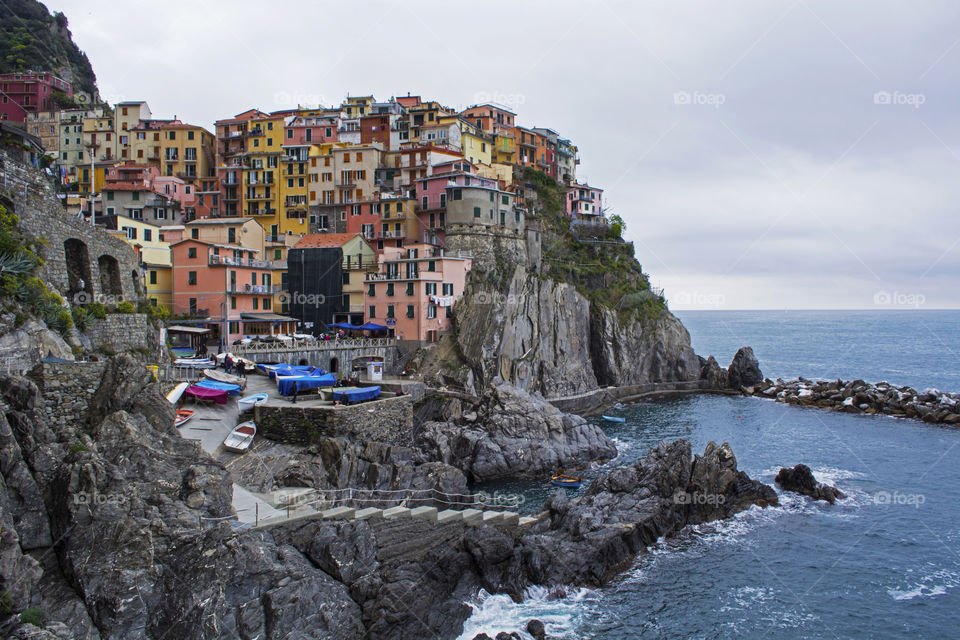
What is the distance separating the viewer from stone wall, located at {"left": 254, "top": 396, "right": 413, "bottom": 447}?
33594 mm

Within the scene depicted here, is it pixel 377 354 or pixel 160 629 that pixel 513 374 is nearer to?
pixel 377 354

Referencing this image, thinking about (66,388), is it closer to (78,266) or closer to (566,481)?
(78,266)

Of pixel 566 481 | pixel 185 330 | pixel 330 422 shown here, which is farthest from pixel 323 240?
pixel 566 481

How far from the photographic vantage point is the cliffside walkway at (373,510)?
73.8 ft

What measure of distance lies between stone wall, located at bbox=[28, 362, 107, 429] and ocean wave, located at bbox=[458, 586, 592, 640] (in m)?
14.9

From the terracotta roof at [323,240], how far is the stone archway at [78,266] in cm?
3061

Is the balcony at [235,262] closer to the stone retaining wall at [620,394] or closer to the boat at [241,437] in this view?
the boat at [241,437]

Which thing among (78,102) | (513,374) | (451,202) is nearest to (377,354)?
(513,374)

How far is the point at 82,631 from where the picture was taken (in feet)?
52.3

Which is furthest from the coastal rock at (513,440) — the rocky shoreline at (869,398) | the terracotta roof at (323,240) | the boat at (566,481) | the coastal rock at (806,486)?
the rocky shoreline at (869,398)

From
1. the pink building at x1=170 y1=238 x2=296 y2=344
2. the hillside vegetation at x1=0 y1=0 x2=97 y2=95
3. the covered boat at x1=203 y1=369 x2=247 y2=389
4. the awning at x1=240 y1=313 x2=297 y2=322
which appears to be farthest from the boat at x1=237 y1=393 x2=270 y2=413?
the hillside vegetation at x1=0 y1=0 x2=97 y2=95

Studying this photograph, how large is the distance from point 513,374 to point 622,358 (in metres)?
18.9

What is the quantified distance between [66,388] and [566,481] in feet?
92.0

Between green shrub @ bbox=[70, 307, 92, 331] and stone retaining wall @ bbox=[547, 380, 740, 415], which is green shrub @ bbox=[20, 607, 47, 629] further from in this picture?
stone retaining wall @ bbox=[547, 380, 740, 415]
